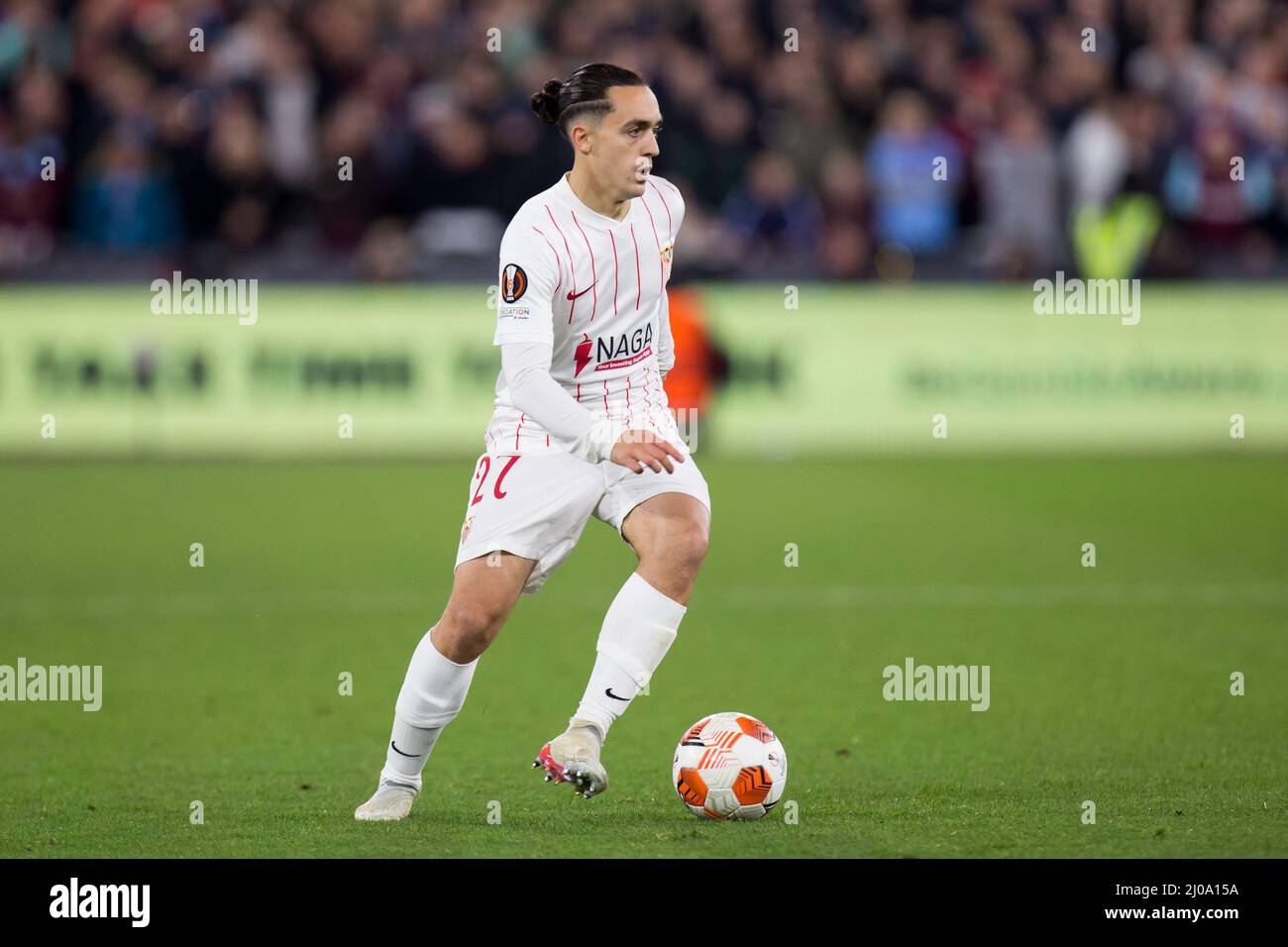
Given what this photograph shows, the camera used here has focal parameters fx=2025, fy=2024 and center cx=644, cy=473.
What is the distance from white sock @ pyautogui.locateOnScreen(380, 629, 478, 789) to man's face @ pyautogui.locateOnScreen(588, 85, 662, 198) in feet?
4.69

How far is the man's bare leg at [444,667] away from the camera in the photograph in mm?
5773

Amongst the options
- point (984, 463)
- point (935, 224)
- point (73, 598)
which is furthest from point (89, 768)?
point (935, 224)

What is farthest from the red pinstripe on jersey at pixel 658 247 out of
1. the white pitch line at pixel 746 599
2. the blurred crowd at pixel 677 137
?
the blurred crowd at pixel 677 137

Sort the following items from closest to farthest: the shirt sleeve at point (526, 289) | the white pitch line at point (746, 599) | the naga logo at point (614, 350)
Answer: the shirt sleeve at point (526, 289)
the naga logo at point (614, 350)
the white pitch line at point (746, 599)

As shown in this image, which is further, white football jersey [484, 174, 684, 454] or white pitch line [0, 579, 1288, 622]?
white pitch line [0, 579, 1288, 622]

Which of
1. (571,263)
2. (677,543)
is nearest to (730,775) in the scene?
(677,543)

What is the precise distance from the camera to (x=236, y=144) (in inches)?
683

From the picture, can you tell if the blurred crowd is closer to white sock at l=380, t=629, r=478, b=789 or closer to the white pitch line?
the white pitch line

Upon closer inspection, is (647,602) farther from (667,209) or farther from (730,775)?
(667,209)

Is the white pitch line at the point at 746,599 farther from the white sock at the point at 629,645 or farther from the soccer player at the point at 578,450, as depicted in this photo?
the white sock at the point at 629,645

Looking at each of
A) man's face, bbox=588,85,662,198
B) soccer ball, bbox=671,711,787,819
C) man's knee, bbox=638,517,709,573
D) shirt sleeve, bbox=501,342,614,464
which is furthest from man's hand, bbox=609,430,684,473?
soccer ball, bbox=671,711,787,819

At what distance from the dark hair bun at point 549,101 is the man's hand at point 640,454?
1.02 metres

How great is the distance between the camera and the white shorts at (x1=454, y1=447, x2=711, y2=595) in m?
5.81

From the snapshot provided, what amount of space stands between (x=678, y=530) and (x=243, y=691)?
10.2 feet
